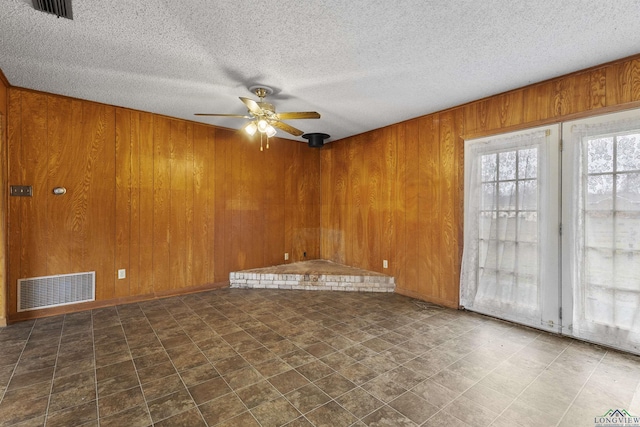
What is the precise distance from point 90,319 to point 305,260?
354cm

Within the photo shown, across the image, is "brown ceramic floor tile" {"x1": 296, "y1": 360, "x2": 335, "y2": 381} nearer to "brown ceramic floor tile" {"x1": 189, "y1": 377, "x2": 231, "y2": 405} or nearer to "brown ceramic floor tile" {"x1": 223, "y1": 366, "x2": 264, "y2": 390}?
"brown ceramic floor tile" {"x1": 223, "y1": 366, "x2": 264, "y2": 390}

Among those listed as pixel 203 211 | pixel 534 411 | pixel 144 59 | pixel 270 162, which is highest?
pixel 144 59

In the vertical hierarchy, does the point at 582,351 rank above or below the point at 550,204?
below

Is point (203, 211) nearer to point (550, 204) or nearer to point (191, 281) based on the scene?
point (191, 281)

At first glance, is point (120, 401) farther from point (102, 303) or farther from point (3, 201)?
point (3, 201)

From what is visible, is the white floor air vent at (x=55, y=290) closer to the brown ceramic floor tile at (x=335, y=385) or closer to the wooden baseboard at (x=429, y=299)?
the brown ceramic floor tile at (x=335, y=385)

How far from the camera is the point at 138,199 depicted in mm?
4148

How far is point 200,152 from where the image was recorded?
4.69 meters

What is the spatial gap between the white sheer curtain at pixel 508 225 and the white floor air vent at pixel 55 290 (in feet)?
16.0

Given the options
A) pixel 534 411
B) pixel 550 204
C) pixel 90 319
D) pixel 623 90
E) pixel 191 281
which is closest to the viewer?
pixel 534 411

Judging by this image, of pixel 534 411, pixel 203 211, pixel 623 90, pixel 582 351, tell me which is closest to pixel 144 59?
pixel 203 211

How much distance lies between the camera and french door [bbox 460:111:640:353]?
2.60 m

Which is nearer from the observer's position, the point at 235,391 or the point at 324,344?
the point at 235,391

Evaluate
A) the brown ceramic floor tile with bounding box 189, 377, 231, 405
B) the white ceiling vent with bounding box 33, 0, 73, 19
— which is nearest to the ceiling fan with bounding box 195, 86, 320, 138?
the white ceiling vent with bounding box 33, 0, 73, 19
